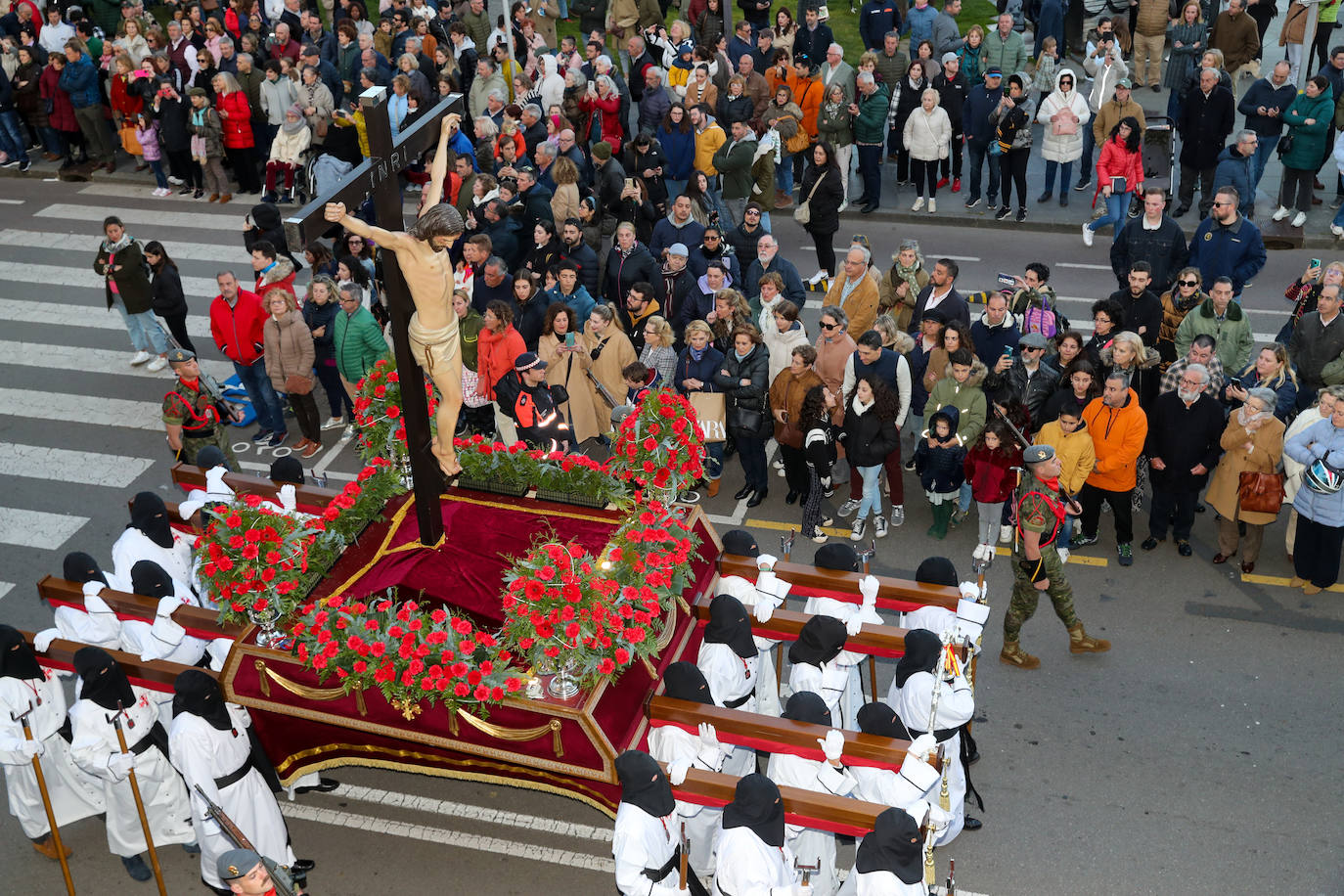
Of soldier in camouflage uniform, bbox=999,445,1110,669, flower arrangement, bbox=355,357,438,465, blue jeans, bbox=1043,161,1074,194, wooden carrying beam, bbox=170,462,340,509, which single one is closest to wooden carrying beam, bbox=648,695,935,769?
soldier in camouflage uniform, bbox=999,445,1110,669

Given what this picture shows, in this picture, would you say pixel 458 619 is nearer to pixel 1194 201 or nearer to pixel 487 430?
pixel 487 430

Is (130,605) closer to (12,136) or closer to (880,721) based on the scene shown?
(880,721)

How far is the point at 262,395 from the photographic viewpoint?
14008mm

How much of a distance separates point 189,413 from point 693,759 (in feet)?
20.9

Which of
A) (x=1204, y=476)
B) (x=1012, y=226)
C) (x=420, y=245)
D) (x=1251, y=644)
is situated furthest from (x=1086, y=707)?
(x=1012, y=226)

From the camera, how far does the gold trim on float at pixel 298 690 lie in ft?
28.0

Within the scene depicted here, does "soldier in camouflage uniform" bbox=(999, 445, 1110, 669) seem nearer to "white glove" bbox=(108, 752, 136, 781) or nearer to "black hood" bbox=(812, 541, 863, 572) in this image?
"black hood" bbox=(812, 541, 863, 572)

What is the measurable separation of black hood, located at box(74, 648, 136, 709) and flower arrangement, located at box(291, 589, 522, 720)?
119 centimetres

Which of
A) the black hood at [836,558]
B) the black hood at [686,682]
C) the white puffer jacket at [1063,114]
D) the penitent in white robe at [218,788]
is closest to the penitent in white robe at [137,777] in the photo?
the penitent in white robe at [218,788]

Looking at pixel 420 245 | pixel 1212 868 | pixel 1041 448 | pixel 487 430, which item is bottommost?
pixel 1212 868

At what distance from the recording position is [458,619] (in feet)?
27.3

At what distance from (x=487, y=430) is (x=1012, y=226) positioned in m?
8.26

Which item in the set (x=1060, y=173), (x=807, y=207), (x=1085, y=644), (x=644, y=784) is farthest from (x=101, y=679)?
(x=1060, y=173)

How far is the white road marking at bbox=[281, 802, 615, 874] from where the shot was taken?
360 inches
